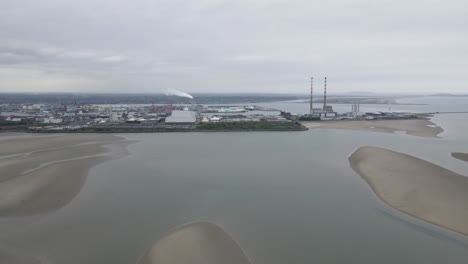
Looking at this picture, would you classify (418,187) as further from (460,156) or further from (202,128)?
(202,128)

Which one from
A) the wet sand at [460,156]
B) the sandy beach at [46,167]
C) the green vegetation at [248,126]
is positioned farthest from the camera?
the green vegetation at [248,126]

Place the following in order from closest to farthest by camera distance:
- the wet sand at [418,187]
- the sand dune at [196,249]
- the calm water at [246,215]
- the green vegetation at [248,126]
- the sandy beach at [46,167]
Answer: the sand dune at [196,249], the calm water at [246,215], the wet sand at [418,187], the sandy beach at [46,167], the green vegetation at [248,126]

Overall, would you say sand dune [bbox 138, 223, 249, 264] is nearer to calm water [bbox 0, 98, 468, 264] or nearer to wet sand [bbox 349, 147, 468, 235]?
calm water [bbox 0, 98, 468, 264]

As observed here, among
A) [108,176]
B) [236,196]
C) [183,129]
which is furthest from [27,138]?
[236,196]

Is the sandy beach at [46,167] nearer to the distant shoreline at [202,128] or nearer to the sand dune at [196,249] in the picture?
the distant shoreline at [202,128]

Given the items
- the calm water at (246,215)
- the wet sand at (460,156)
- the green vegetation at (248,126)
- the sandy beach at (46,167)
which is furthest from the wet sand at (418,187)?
the green vegetation at (248,126)

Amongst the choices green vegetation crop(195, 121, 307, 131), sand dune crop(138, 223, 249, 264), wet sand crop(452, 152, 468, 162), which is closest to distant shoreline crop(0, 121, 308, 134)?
green vegetation crop(195, 121, 307, 131)
